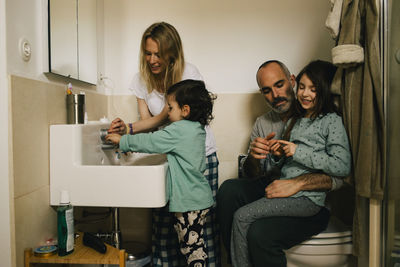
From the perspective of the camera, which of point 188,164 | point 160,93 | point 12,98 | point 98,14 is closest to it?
point 12,98

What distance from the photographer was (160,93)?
1564 millimetres

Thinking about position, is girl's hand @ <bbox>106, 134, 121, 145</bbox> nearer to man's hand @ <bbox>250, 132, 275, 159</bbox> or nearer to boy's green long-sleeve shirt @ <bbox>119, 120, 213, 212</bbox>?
boy's green long-sleeve shirt @ <bbox>119, 120, 213, 212</bbox>

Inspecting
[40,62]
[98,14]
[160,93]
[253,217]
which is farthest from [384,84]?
[98,14]

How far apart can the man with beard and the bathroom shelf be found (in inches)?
18.9

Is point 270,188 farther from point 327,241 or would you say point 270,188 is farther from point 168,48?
point 168,48

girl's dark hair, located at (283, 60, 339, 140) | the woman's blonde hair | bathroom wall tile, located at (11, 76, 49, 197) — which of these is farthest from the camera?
the woman's blonde hair

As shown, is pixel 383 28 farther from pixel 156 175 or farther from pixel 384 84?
pixel 156 175

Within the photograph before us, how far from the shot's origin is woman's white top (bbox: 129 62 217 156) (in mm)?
1498

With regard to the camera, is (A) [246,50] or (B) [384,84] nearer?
(B) [384,84]

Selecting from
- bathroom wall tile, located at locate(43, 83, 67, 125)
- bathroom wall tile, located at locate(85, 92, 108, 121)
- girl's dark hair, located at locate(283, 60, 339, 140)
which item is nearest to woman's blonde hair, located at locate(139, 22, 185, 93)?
bathroom wall tile, located at locate(85, 92, 108, 121)

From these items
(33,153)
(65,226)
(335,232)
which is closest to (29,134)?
(33,153)

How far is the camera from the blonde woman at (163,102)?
1.47 metres

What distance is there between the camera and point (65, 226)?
1053 mm

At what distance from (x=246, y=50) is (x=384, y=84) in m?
0.84
